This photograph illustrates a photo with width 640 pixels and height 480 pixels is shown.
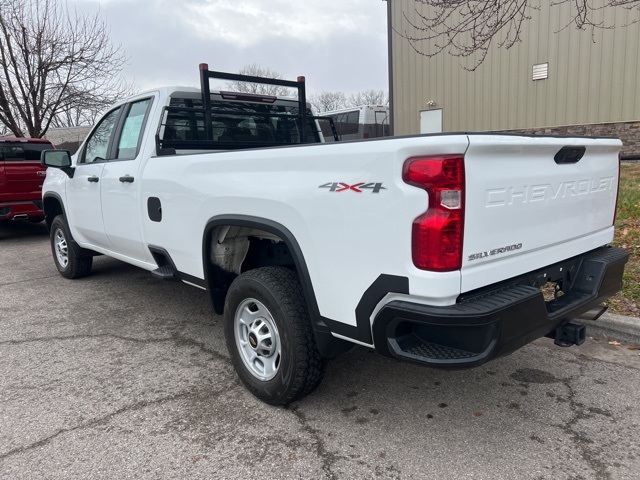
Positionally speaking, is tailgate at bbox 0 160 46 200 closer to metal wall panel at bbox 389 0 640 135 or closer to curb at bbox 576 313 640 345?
metal wall panel at bbox 389 0 640 135

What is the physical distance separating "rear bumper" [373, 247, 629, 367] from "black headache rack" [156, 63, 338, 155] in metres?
2.50

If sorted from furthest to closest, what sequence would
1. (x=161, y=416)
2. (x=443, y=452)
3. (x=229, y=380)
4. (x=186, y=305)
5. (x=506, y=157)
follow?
(x=186, y=305) → (x=229, y=380) → (x=161, y=416) → (x=443, y=452) → (x=506, y=157)

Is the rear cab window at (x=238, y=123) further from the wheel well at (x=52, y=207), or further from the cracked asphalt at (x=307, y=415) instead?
the wheel well at (x=52, y=207)

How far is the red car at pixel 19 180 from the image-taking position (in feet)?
28.5

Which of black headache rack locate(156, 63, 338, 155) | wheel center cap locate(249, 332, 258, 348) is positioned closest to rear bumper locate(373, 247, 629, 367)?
wheel center cap locate(249, 332, 258, 348)

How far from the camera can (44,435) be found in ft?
9.02

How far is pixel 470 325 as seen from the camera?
6.75 ft

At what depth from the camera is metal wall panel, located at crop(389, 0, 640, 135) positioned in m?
13.3

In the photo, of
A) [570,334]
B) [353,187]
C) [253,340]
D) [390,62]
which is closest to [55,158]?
[253,340]

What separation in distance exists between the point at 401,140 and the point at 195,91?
8.95 feet

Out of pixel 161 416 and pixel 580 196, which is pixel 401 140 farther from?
pixel 161 416

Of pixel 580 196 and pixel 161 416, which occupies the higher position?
pixel 580 196

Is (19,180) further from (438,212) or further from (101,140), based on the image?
(438,212)

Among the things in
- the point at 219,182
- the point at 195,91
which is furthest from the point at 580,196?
the point at 195,91
